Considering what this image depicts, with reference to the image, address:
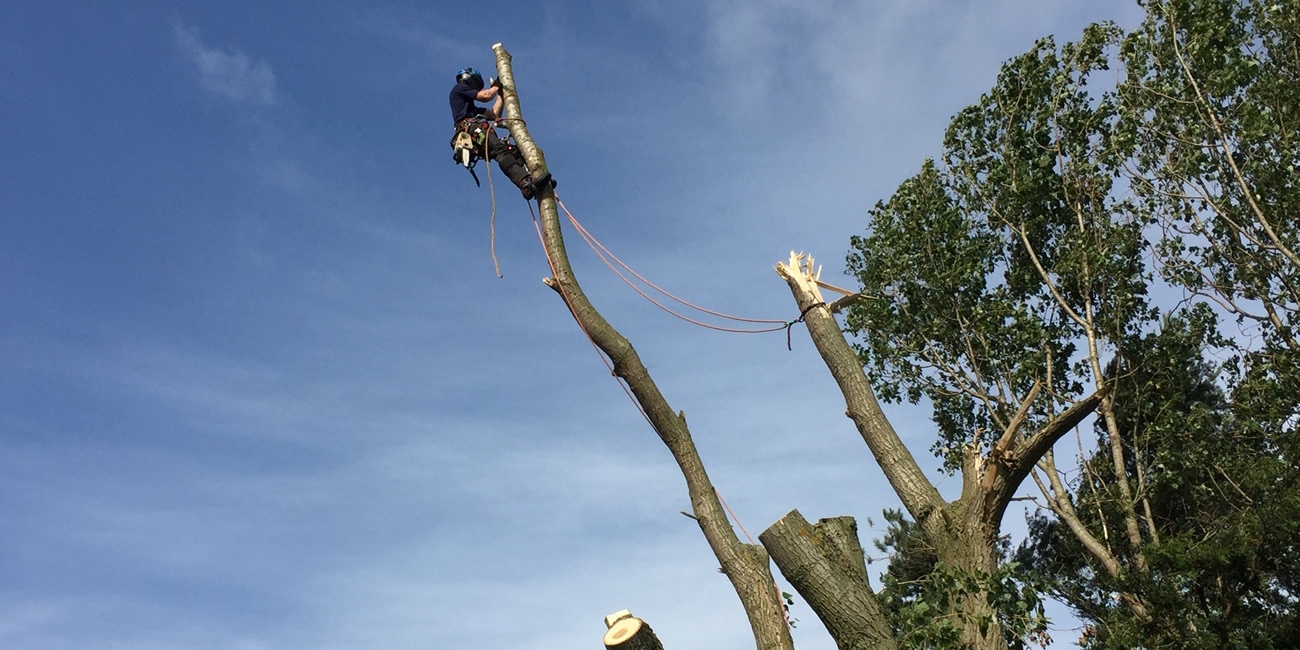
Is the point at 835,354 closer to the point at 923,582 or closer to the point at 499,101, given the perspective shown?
the point at 923,582

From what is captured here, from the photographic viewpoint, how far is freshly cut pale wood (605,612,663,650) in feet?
17.0

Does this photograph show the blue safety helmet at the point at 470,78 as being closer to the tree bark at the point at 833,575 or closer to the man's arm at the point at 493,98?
the man's arm at the point at 493,98

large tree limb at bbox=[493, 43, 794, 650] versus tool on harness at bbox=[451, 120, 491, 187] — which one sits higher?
tool on harness at bbox=[451, 120, 491, 187]

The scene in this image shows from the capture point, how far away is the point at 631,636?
518 centimetres

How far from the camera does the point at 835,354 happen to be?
23.6ft

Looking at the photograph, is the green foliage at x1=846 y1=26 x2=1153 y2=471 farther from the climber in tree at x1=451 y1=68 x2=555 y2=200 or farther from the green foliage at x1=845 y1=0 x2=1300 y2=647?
the climber in tree at x1=451 y1=68 x2=555 y2=200

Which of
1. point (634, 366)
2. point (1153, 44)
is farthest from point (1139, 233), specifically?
point (634, 366)

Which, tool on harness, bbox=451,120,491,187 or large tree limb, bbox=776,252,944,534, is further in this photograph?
tool on harness, bbox=451,120,491,187

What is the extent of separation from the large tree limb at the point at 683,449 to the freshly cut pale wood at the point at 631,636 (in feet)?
1.76

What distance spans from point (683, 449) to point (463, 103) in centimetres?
333

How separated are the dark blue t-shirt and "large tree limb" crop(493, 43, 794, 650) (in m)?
1.05

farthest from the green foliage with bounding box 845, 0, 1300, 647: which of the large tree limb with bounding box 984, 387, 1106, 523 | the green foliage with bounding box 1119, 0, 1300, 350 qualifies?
the large tree limb with bounding box 984, 387, 1106, 523

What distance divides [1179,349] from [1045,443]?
9.86m

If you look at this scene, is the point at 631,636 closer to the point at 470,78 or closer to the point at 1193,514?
the point at 470,78
